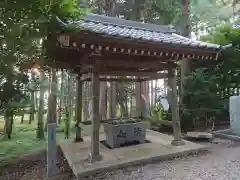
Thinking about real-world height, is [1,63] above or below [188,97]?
above

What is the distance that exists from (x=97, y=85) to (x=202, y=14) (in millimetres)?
10990

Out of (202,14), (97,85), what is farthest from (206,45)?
(202,14)

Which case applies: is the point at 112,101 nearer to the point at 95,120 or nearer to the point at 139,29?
the point at 139,29

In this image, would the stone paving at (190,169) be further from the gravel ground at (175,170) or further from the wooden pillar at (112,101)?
the wooden pillar at (112,101)

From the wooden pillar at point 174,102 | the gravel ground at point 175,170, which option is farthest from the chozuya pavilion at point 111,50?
the gravel ground at point 175,170

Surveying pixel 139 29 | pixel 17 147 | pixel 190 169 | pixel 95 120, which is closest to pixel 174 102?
pixel 190 169

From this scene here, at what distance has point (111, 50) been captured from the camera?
163 inches

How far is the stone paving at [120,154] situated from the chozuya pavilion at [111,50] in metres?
0.27

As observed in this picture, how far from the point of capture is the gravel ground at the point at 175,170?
373cm

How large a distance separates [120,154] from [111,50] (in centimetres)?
228

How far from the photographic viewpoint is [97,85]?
443 centimetres

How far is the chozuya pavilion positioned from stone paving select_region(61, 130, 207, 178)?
273 mm

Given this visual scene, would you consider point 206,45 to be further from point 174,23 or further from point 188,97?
point 174,23

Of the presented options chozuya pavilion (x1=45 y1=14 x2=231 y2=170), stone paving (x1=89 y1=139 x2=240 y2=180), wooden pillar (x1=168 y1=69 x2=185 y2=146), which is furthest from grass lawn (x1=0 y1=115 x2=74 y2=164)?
wooden pillar (x1=168 y1=69 x2=185 y2=146)
